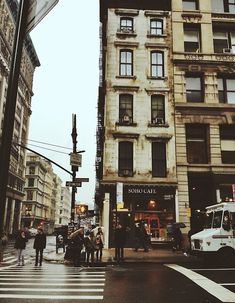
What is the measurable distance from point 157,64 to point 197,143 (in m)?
7.47

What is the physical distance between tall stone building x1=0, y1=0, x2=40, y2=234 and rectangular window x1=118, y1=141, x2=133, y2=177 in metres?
34.2

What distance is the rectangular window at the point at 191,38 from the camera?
29.2 meters

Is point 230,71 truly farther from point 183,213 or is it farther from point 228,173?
point 183,213

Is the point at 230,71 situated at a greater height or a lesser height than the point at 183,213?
greater

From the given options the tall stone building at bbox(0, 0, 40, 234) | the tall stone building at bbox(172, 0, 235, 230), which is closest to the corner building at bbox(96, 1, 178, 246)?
the tall stone building at bbox(172, 0, 235, 230)

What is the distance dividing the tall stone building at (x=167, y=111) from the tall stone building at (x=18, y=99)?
33.2 metres

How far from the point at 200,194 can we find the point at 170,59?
37.3 ft

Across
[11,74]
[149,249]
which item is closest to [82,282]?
[11,74]

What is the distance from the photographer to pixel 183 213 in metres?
25.3

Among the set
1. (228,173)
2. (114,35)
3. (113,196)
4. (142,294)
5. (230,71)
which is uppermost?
(114,35)

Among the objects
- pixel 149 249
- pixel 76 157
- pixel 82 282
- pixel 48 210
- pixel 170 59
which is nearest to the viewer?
pixel 82 282

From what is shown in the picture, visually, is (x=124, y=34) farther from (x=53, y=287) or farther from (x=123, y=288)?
(x=123, y=288)

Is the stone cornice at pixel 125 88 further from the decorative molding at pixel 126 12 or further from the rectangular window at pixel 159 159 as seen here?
the decorative molding at pixel 126 12

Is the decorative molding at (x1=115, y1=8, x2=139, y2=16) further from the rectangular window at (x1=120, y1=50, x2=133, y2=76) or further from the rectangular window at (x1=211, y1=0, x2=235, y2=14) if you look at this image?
the rectangular window at (x1=211, y1=0, x2=235, y2=14)
